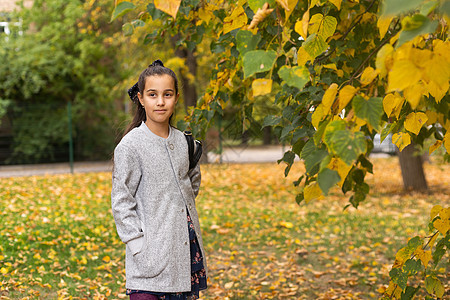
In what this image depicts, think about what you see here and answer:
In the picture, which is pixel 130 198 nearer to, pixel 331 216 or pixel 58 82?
pixel 331 216

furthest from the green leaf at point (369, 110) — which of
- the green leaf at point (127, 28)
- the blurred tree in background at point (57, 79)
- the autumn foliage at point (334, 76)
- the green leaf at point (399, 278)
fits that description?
the blurred tree in background at point (57, 79)

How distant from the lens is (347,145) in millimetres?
1222

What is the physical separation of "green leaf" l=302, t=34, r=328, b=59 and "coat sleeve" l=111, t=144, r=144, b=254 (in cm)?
106

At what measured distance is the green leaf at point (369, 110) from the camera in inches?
51.3

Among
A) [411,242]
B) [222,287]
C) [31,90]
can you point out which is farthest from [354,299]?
[31,90]

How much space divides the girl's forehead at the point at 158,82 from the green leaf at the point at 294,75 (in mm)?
1090

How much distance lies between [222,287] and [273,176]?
8179mm

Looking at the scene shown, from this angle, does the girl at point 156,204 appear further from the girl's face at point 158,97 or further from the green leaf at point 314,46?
the green leaf at point 314,46

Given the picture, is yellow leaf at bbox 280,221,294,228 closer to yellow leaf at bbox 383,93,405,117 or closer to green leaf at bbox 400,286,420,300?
green leaf at bbox 400,286,420,300

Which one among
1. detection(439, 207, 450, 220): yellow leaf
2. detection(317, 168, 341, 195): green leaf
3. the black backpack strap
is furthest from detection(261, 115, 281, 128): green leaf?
detection(317, 168, 341, 195): green leaf

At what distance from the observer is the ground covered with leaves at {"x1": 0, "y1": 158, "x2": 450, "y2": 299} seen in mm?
4441

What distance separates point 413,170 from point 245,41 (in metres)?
8.70

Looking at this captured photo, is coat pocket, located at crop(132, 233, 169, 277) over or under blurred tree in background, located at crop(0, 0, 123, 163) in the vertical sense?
under

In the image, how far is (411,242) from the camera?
2.39 meters
